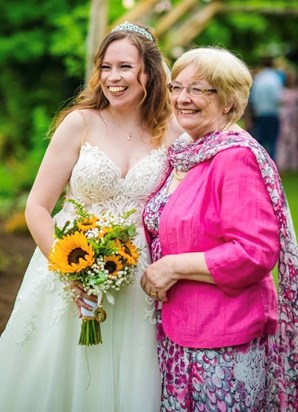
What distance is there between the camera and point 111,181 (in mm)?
3990

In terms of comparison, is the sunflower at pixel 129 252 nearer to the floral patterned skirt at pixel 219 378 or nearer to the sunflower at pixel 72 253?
the sunflower at pixel 72 253

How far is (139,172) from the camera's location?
4020mm

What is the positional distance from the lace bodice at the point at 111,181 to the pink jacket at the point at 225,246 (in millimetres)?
441

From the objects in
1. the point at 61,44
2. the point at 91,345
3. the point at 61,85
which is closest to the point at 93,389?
the point at 91,345

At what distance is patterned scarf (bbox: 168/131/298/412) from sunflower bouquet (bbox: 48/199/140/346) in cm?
44

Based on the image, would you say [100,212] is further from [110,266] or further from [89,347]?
[89,347]

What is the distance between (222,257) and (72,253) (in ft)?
2.33

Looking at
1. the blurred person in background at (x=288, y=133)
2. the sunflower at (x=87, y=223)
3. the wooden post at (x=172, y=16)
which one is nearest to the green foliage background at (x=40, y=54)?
the wooden post at (x=172, y=16)

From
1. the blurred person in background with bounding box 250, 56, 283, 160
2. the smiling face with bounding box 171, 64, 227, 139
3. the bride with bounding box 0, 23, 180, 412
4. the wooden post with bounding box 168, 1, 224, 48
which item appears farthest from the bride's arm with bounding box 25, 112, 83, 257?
the blurred person in background with bounding box 250, 56, 283, 160

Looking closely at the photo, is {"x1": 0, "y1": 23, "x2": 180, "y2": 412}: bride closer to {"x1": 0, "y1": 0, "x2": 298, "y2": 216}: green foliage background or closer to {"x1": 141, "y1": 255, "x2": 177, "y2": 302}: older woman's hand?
{"x1": 141, "y1": 255, "x2": 177, "y2": 302}: older woman's hand

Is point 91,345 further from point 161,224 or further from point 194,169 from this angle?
point 194,169

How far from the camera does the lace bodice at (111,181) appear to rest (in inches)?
156

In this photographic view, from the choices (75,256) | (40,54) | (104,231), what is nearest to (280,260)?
(104,231)

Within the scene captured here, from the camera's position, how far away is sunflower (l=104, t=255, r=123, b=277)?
3.61 m
